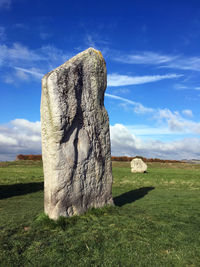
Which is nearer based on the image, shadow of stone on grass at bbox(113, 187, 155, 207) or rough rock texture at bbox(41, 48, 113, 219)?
rough rock texture at bbox(41, 48, 113, 219)

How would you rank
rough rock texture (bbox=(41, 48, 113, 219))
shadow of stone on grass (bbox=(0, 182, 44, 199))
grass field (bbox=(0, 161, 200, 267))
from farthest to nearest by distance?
1. shadow of stone on grass (bbox=(0, 182, 44, 199))
2. rough rock texture (bbox=(41, 48, 113, 219))
3. grass field (bbox=(0, 161, 200, 267))

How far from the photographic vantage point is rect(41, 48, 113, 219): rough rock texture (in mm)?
7926

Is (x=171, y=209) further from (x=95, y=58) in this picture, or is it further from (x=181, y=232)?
(x=95, y=58)

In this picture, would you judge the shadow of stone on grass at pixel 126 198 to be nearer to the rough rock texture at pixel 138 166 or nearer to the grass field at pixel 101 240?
the grass field at pixel 101 240

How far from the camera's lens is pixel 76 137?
28.3 ft

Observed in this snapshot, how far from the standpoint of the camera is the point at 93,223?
761 centimetres

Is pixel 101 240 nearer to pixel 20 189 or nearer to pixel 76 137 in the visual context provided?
pixel 76 137

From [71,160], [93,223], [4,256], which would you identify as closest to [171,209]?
[93,223]

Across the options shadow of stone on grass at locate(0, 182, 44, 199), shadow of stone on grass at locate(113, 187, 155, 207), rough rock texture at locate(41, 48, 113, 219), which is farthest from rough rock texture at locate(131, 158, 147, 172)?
rough rock texture at locate(41, 48, 113, 219)

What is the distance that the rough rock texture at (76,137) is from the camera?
793 cm

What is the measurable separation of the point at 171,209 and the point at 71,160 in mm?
5307

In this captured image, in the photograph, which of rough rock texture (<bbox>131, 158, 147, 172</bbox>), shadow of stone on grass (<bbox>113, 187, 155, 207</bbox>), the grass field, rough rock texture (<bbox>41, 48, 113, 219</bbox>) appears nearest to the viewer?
the grass field

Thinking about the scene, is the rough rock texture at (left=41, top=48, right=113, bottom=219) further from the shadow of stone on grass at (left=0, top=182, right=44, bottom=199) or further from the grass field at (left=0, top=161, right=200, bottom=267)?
the shadow of stone on grass at (left=0, top=182, right=44, bottom=199)

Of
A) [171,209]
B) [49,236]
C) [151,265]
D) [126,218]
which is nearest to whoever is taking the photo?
[151,265]
